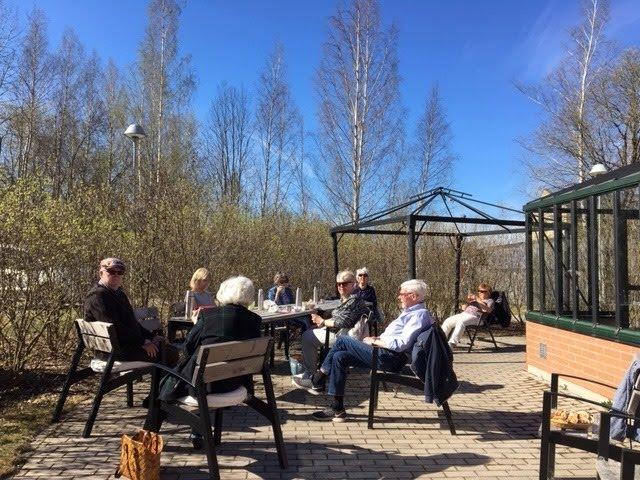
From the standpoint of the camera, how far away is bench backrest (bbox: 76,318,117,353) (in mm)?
4539

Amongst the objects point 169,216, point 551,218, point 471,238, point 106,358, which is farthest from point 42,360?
point 471,238

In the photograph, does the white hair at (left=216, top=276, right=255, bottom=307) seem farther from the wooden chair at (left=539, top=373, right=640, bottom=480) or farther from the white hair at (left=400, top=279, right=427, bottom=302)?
the wooden chair at (left=539, top=373, right=640, bottom=480)

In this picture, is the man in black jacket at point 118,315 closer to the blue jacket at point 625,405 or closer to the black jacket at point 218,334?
the black jacket at point 218,334

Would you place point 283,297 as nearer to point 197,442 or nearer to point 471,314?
point 471,314

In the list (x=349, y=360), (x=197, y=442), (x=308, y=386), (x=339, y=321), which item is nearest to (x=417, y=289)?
(x=349, y=360)

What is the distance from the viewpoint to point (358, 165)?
62.0 ft

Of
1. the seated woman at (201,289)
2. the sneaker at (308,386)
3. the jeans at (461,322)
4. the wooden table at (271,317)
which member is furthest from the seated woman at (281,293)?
the sneaker at (308,386)

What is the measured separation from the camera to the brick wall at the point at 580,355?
5.58m

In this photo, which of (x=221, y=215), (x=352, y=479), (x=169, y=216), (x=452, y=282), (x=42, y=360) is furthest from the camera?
(x=452, y=282)

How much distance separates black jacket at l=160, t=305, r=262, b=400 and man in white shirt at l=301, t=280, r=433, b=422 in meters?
1.23

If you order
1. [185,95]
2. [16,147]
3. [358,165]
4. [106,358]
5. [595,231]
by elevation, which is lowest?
[106,358]

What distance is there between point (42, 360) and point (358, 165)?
13.4 metres

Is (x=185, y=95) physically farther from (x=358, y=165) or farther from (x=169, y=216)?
(x=169, y=216)

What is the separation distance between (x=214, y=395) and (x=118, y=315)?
1571 millimetres
